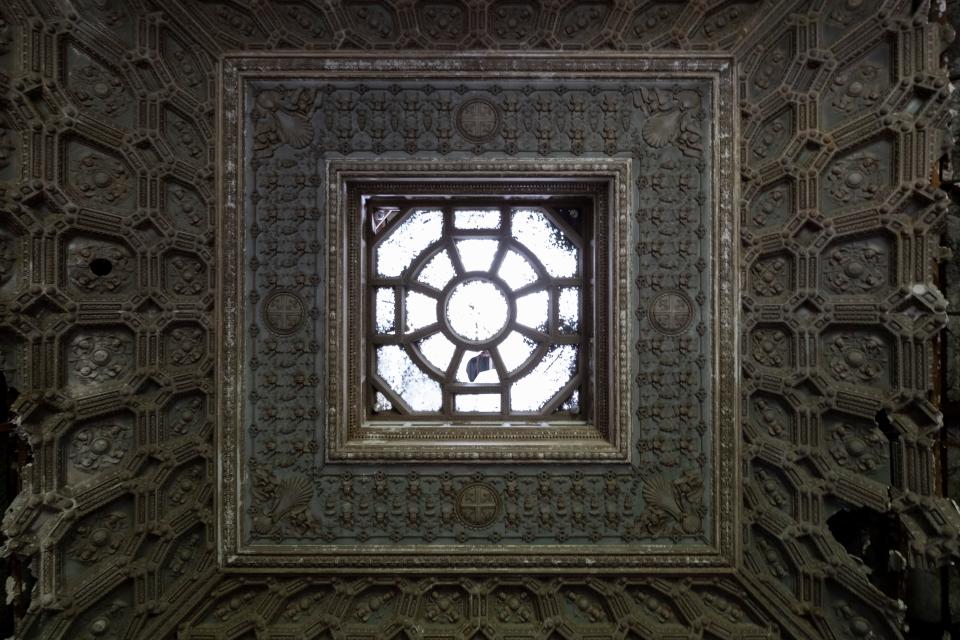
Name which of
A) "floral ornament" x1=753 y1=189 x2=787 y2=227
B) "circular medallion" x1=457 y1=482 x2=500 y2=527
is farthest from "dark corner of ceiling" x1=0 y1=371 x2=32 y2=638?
"floral ornament" x1=753 y1=189 x2=787 y2=227

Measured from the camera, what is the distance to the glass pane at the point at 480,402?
4.76 meters

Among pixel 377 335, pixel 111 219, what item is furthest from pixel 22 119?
pixel 377 335

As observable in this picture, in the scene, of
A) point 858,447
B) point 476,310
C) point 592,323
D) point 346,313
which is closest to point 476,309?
point 476,310

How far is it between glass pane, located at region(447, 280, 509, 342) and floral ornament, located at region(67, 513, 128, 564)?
3.45 m

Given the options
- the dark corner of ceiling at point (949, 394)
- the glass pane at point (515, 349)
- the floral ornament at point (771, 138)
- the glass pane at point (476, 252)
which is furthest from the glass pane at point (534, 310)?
the dark corner of ceiling at point (949, 394)

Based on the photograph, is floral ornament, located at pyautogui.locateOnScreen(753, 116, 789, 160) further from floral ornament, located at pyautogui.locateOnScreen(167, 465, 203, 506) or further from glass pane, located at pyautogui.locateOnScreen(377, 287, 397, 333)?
floral ornament, located at pyautogui.locateOnScreen(167, 465, 203, 506)

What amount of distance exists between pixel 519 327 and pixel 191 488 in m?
3.48

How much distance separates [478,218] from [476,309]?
0.97 metres

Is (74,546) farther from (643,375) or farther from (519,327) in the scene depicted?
(643,375)

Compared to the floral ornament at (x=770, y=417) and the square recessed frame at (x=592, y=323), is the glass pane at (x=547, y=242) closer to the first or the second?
the square recessed frame at (x=592, y=323)

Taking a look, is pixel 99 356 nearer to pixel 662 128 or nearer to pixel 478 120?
pixel 478 120

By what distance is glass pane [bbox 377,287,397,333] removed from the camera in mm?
4699

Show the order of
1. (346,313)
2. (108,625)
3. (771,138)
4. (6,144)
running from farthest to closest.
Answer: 1. (346,313)
2. (771,138)
3. (108,625)
4. (6,144)

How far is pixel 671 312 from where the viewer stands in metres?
4.08
